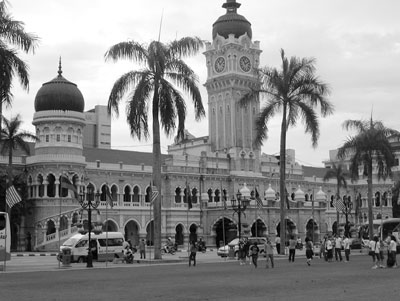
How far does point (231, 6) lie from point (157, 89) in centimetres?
4855

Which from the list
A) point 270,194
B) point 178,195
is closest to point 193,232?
point 178,195

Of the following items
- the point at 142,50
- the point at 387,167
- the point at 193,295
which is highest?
the point at 142,50

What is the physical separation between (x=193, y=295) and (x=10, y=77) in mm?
16372

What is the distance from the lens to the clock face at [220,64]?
255ft

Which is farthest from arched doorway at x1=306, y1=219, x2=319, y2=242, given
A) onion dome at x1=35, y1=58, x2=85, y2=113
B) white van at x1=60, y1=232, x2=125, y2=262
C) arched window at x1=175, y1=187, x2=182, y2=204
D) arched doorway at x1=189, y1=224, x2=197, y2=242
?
white van at x1=60, y1=232, x2=125, y2=262

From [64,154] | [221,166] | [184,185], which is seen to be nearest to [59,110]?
[64,154]

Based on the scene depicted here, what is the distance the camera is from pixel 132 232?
64438 mm

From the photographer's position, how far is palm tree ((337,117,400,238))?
45.4 meters

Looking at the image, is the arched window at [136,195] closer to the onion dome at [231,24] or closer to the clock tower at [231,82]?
the clock tower at [231,82]

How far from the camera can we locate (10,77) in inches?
1128

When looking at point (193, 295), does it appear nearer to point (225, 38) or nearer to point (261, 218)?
point (261, 218)

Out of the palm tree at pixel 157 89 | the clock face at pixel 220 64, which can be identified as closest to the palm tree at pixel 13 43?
the palm tree at pixel 157 89

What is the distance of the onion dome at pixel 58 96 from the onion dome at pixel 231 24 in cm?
2660

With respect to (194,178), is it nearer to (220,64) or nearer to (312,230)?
(312,230)
